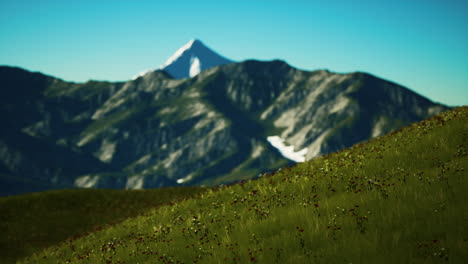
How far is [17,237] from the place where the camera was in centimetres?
2959

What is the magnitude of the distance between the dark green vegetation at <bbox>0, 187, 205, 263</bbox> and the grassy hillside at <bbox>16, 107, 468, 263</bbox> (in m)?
15.4

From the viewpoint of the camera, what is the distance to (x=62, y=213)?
3581 cm

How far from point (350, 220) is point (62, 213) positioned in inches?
1330

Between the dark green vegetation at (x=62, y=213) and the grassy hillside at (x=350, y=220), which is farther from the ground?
the dark green vegetation at (x=62, y=213)

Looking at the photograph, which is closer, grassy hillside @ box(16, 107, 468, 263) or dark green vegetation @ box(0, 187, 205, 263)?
grassy hillside @ box(16, 107, 468, 263)

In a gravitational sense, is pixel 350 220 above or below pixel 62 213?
below

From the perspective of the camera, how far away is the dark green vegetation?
95.3ft

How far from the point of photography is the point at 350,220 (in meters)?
8.73

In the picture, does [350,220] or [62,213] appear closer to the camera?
[350,220]

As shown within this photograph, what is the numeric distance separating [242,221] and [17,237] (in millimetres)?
26312

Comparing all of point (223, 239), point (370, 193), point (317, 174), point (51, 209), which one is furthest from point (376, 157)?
point (51, 209)

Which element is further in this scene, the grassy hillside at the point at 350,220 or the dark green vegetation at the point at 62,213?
the dark green vegetation at the point at 62,213

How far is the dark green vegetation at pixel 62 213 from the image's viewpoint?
2905cm

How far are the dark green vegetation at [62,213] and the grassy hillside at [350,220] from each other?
50.4ft
